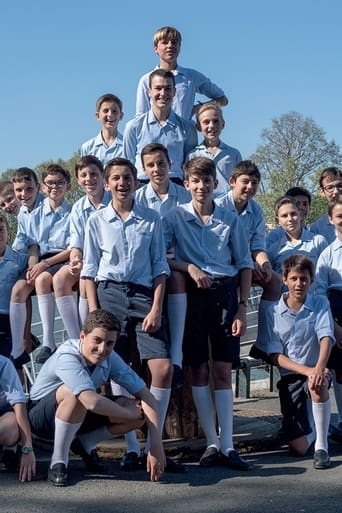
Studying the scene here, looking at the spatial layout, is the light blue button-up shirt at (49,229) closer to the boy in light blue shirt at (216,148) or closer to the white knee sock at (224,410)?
the boy in light blue shirt at (216,148)

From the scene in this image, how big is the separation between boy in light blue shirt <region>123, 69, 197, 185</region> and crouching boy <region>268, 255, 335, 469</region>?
1.54m

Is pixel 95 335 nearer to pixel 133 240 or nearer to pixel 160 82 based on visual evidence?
pixel 133 240

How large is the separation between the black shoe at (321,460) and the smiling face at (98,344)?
5.72ft

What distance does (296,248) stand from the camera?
693 cm

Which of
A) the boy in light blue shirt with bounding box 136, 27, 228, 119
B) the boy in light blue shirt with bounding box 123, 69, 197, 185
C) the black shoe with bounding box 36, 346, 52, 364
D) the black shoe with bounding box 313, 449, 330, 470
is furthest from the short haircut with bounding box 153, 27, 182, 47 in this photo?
the black shoe with bounding box 313, 449, 330, 470

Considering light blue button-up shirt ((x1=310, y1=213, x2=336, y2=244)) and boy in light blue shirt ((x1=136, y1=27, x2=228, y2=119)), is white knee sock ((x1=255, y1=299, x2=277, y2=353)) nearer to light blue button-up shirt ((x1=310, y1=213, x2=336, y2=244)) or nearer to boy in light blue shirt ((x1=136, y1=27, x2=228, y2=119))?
light blue button-up shirt ((x1=310, y1=213, x2=336, y2=244))

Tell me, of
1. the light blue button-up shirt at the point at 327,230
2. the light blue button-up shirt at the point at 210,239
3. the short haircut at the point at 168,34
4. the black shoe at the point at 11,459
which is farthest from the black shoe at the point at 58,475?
the short haircut at the point at 168,34

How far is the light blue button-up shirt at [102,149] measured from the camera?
7609 mm

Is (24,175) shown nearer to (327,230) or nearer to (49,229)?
(49,229)

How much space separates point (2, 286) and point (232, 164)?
219cm

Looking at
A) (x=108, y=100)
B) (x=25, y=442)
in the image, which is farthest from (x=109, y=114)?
(x=25, y=442)

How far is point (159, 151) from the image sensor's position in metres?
6.20

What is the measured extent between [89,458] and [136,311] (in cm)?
106

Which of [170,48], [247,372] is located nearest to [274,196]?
[247,372]
